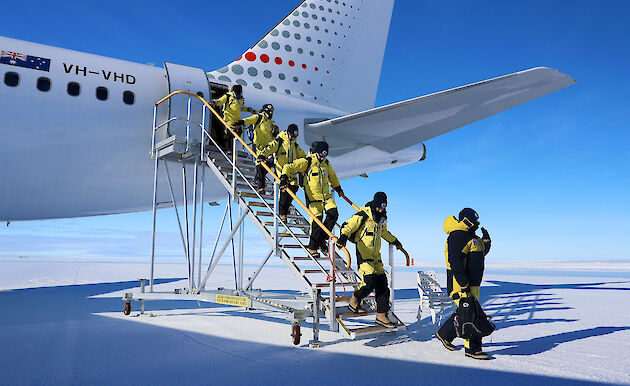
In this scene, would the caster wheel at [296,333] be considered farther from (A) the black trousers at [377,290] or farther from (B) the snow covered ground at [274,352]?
(A) the black trousers at [377,290]

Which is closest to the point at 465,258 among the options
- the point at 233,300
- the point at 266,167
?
the point at 266,167

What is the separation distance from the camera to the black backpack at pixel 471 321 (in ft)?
16.4

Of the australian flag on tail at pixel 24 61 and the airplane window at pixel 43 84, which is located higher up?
the australian flag on tail at pixel 24 61

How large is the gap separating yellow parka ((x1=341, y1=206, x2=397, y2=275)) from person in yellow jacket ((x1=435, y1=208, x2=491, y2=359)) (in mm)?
1097

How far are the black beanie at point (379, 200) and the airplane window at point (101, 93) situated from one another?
651 centimetres

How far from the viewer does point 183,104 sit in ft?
32.0

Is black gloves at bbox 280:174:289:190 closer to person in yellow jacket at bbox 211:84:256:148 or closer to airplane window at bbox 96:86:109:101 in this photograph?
person in yellow jacket at bbox 211:84:256:148

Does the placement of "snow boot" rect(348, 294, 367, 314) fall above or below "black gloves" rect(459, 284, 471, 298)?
below

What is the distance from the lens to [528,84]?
292 inches

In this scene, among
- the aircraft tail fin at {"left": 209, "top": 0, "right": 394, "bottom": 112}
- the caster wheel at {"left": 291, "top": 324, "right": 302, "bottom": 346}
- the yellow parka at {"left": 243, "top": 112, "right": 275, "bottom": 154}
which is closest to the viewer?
the caster wheel at {"left": 291, "top": 324, "right": 302, "bottom": 346}

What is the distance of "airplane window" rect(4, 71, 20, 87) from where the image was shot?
26.3 ft

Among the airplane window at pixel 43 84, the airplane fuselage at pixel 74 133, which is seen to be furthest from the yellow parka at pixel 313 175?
the airplane window at pixel 43 84

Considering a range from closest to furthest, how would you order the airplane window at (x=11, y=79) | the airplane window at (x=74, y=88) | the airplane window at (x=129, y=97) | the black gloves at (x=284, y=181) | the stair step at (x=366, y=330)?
the stair step at (x=366, y=330), the black gloves at (x=284, y=181), the airplane window at (x=11, y=79), the airplane window at (x=74, y=88), the airplane window at (x=129, y=97)

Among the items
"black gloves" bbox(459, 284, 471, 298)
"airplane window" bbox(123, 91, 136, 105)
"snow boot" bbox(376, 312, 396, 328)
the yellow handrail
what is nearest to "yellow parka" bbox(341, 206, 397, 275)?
the yellow handrail
